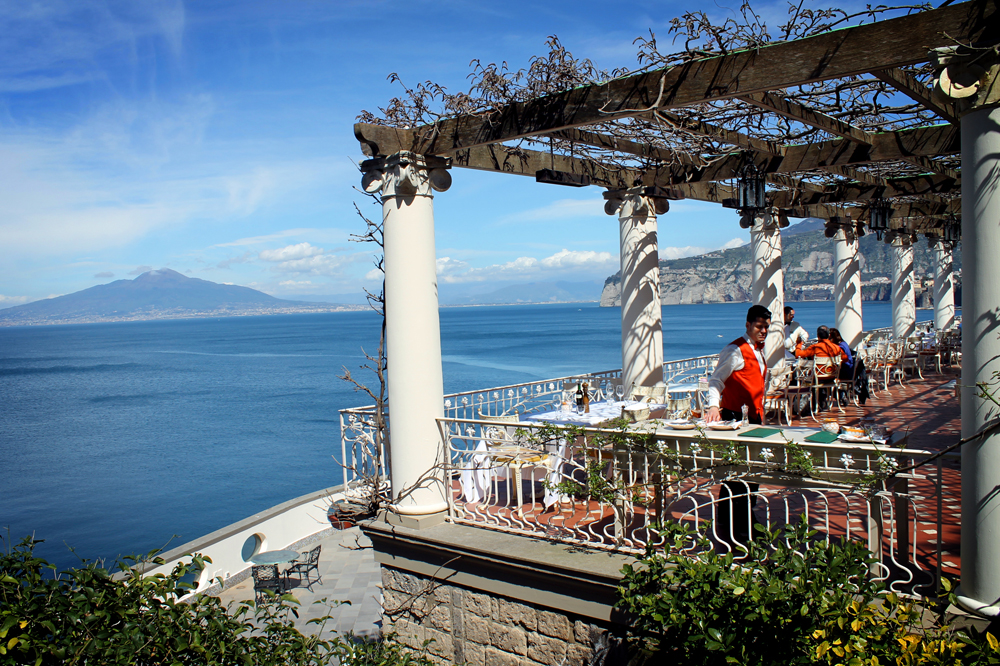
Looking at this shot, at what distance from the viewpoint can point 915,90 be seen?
4828 mm

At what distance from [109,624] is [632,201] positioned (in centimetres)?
705

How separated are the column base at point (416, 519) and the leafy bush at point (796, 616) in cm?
256

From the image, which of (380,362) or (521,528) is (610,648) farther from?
(380,362)

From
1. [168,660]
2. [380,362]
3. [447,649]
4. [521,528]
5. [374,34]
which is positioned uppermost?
[374,34]

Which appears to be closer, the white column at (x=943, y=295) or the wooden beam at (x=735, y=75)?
the wooden beam at (x=735, y=75)

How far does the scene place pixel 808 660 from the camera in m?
2.91

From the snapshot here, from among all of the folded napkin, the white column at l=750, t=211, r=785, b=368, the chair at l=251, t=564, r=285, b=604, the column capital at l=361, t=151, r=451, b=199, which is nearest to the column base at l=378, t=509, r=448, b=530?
the column capital at l=361, t=151, r=451, b=199

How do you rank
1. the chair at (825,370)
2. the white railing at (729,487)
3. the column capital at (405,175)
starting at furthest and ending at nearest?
the chair at (825,370) → the column capital at (405,175) → the white railing at (729,487)

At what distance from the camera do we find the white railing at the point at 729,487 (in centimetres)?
397

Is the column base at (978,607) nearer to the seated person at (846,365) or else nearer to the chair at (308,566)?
the seated person at (846,365)

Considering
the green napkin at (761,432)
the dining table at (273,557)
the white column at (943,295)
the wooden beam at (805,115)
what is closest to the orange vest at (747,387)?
the green napkin at (761,432)

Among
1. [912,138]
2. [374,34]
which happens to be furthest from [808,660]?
[374,34]

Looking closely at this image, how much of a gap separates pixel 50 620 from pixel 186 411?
56.5 metres

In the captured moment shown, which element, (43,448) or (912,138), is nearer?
(912,138)
